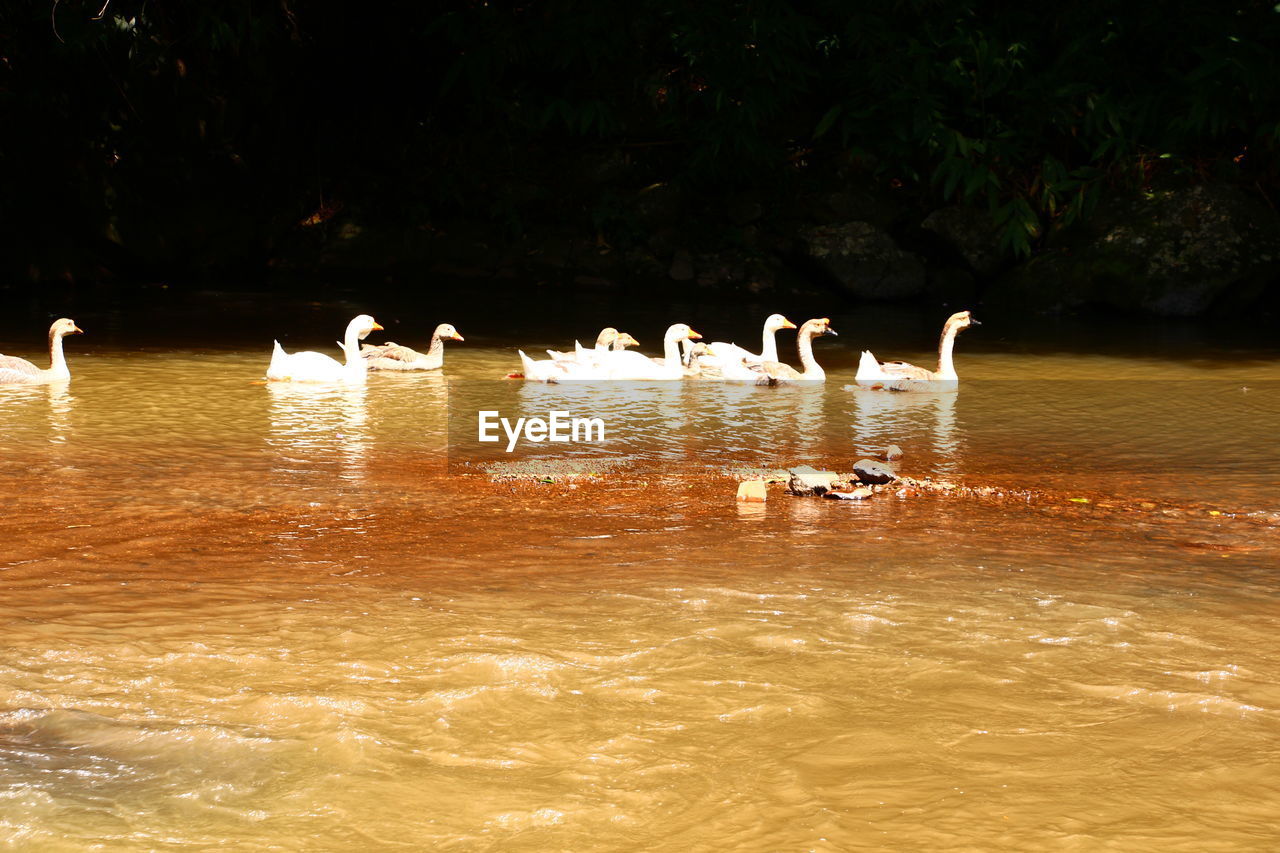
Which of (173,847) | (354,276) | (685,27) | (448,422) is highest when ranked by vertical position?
(685,27)

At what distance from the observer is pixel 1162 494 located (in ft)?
21.3

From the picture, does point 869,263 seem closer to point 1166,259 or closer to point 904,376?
point 1166,259

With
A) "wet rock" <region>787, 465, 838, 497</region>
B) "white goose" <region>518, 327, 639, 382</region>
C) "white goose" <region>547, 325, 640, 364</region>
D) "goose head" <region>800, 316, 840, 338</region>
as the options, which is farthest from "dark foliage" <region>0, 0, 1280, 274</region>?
"wet rock" <region>787, 465, 838, 497</region>

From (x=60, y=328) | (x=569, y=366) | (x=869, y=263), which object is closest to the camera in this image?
(x=60, y=328)

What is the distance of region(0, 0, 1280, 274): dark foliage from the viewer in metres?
16.4

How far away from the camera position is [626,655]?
404 centimetres

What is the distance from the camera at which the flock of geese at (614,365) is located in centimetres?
1015

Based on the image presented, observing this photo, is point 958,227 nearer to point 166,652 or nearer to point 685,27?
point 685,27

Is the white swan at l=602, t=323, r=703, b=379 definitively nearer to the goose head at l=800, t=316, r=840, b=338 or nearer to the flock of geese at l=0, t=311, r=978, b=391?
the flock of geese at l=0, t=311, r=978, b=391

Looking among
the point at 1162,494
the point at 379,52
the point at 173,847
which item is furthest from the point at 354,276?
the point at 173,847

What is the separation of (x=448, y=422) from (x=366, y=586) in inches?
157

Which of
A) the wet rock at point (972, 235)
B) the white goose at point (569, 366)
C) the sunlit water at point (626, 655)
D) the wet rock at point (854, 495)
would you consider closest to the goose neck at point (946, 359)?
the white goose at point (569, 366)

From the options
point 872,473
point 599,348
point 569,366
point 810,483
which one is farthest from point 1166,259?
point 810,483

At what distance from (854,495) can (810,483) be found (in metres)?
0.23
